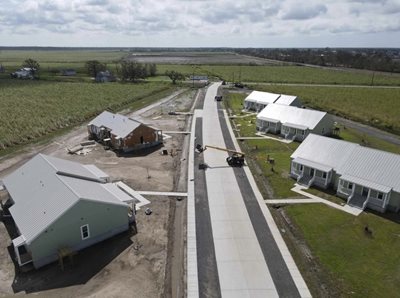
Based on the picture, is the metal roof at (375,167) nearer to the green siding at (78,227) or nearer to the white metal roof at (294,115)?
the white metal roof at (294,115)

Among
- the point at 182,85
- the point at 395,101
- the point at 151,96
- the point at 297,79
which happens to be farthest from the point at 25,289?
the point at 297,79

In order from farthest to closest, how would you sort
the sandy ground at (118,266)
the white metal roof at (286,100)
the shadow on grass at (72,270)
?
the white metal roof at (286,100) → the shadow on grass at (72,270) → the sandy ground at (118,266)

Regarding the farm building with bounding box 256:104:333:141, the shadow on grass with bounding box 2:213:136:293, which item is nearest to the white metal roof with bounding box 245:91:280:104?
the farm building with bounding box 256:104:333:141

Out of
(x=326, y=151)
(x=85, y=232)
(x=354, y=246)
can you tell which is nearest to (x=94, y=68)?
(x=326, y=151)

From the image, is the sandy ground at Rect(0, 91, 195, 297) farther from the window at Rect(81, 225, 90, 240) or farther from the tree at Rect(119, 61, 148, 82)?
the tree at Rect(119, 61, 148, 82)

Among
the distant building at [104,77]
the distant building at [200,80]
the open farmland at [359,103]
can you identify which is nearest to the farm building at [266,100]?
the open farmland at [359,103]

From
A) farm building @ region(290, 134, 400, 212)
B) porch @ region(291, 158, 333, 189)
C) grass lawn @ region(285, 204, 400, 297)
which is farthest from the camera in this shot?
porch @ region(291, 158, 333, 189)

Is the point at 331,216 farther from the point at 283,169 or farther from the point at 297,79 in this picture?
the point at 297,79
